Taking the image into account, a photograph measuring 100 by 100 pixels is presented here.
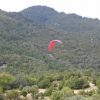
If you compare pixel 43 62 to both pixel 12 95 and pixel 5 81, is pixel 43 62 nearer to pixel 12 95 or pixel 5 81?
pixel 5 81

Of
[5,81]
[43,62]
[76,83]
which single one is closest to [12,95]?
[5,81]

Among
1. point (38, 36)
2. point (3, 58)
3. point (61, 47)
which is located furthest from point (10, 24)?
point (3, 58)

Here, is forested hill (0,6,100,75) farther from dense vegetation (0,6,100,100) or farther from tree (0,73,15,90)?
tree (0,73,15,90)

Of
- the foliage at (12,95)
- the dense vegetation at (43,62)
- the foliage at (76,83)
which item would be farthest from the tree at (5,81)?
the foliage at (76,83)

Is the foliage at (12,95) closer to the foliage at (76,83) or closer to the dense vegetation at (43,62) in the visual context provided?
the dense vegetation at (43,62)

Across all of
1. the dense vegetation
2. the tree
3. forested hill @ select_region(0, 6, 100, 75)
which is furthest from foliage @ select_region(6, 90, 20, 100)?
forested hill @ select_region(0, 6, 100, 75)

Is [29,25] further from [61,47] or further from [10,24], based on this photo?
[61,47]

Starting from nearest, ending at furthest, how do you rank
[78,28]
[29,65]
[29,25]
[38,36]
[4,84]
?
[4,84] → [29,65] → [38,36] → [29,25] → [78,28]

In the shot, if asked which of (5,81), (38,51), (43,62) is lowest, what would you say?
(43,62)

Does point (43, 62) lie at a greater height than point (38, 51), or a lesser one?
lesser
